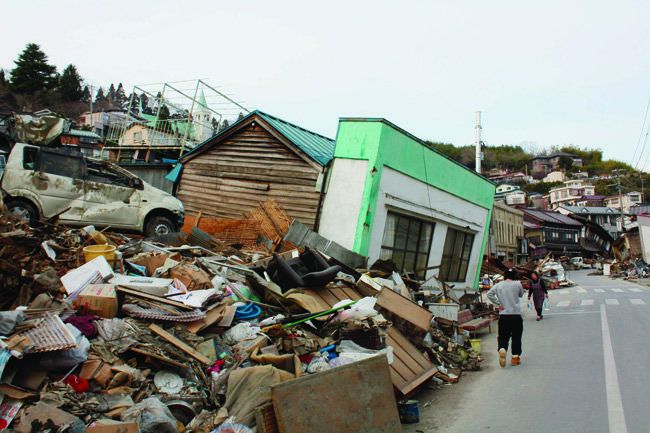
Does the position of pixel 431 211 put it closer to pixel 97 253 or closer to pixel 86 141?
pixel 97 253

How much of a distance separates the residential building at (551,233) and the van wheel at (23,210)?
213ft

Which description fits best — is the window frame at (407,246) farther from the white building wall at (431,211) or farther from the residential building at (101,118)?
the residential building at (101,118)

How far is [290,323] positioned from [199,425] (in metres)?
2.38

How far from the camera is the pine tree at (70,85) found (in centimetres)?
5859

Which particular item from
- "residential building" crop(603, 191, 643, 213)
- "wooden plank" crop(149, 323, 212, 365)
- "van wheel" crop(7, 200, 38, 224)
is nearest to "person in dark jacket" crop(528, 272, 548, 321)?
"wooden plank" crop(149, 323, 212, 365)

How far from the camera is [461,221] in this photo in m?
17.0

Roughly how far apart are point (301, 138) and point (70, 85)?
5785 cm

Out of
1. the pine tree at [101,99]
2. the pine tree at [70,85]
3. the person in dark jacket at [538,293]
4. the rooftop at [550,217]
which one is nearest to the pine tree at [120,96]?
the pine tree at [101,99]

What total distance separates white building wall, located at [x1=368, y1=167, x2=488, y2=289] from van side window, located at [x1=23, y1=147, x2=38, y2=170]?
858cm

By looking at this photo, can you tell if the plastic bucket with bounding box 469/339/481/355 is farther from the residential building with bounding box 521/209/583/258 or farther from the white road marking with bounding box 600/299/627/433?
the residential building with bounding box 521/209/583/258

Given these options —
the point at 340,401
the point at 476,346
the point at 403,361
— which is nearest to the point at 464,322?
the point at 476,346

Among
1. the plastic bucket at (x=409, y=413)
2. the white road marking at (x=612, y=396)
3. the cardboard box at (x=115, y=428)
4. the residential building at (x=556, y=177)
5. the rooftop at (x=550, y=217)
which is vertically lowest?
the plastic bucket at (x=409, y=413)

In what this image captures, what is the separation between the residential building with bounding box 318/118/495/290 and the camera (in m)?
12.1

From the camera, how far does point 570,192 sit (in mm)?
92500
